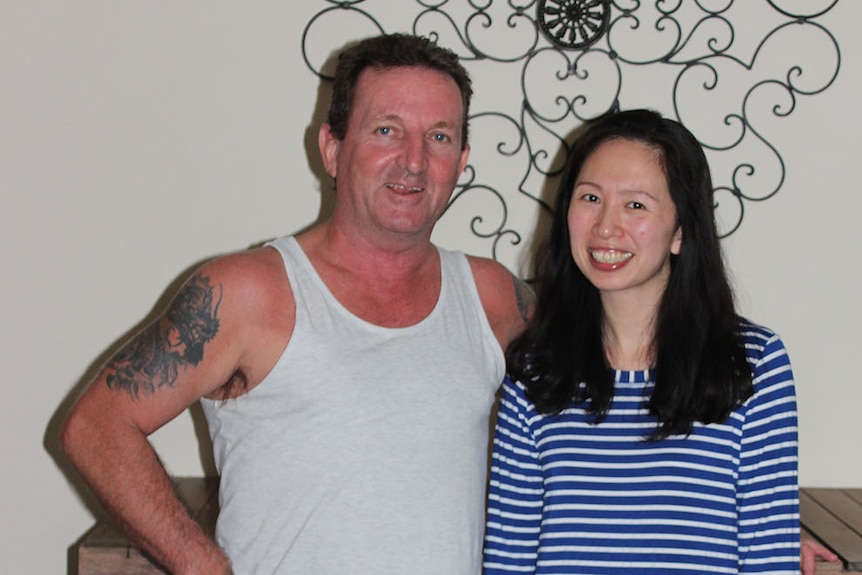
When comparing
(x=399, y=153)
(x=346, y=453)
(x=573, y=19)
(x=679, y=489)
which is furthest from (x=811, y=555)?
(x=573, y=19)

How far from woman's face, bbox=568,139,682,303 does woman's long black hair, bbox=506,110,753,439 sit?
0.02m

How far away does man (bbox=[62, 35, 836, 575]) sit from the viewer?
144 centimetres

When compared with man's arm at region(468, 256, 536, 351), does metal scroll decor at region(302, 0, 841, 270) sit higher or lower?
higher

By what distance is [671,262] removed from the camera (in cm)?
156

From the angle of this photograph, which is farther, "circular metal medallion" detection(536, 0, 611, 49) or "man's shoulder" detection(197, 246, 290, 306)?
"circular metal medallion" detection(536, 0, 611, 49)

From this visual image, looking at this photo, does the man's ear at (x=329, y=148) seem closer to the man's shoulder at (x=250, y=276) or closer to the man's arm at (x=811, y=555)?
the man's shoulder at (x=250, y=276)

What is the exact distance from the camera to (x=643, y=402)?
1.50 metres

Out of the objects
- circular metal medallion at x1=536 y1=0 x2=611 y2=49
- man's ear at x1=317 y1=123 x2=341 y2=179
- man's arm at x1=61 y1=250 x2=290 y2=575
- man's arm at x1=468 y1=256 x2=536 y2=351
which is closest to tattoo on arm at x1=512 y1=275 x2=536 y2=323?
man's arm at x1=468 y1=256 x2=536 y2=351

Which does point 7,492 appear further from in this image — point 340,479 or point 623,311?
point 623,311

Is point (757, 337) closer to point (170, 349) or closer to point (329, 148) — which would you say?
point (329, 148)

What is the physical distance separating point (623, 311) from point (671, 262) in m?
0.10

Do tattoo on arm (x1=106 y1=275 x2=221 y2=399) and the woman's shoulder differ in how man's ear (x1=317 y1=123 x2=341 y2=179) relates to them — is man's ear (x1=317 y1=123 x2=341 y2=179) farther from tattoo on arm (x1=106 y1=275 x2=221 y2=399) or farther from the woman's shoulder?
the woman's shoulder

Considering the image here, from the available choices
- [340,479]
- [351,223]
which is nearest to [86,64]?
[351,223]

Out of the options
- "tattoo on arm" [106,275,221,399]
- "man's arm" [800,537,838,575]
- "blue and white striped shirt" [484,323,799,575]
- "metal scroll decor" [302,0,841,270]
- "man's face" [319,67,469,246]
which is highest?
"metal scroll decor" [302,0,841,270]
